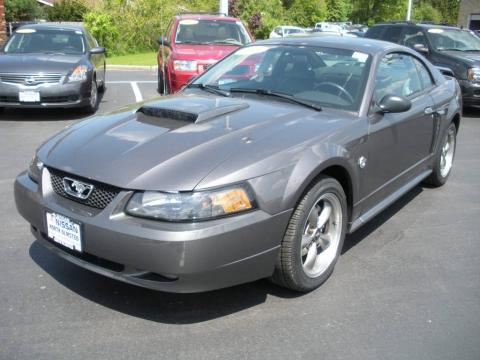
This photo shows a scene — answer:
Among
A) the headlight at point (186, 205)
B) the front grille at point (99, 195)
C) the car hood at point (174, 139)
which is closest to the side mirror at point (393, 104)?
the car hood at point (174, 139)

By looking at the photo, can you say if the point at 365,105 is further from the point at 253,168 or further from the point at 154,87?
the point at 154,87

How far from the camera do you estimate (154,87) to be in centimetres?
1280

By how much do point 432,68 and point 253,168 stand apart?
130 inches

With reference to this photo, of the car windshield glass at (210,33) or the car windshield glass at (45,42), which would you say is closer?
the car windshield glass at (45,42)

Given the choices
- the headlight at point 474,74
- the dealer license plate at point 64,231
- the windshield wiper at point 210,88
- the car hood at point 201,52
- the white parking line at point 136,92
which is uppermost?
the windshield wiper at point 210,88

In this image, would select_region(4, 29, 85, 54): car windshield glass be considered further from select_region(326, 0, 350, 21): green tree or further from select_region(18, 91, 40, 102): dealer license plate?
select_region(326, 0, 350, 21): green tree

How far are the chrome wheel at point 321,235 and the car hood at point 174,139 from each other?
0.48 metres

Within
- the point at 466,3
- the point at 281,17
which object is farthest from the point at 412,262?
the point at 466,3

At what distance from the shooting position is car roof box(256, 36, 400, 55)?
437 cm

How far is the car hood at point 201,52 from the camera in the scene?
9516mm

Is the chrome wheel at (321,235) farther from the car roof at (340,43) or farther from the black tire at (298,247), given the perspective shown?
the car roof at (340,43)

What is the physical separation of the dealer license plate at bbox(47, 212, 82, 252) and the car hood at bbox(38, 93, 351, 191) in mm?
273

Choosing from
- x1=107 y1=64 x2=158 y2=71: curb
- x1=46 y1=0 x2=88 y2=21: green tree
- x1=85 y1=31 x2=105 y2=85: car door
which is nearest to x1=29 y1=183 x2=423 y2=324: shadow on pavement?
x1=85 y1=31 x2=105 y2=85: car door

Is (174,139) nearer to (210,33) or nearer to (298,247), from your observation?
(298,247)
